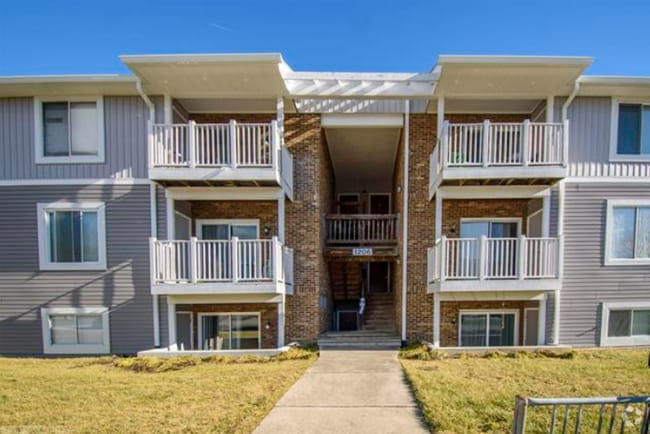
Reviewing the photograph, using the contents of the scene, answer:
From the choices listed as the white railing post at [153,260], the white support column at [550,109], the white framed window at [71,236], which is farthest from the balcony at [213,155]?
the white support column at [550,109]

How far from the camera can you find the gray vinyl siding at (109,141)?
335 inches

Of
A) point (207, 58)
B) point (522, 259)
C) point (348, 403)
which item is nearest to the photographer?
point (348, 403)

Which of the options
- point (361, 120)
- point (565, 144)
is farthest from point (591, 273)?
point (361, 120)

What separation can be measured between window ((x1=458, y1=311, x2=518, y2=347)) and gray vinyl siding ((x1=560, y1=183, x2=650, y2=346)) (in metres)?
1.21

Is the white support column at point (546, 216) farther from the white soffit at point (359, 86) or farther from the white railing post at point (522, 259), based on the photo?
the white soffit at point (359, 86)

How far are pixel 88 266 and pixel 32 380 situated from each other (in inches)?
Answer: 114

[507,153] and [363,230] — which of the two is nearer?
[507,153]

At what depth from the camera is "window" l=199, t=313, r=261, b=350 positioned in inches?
375

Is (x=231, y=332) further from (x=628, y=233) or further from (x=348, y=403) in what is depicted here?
(x=628, y=233)

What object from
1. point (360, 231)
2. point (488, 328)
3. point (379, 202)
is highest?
point (379, 202)

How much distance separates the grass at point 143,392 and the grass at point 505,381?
2539 millimetres

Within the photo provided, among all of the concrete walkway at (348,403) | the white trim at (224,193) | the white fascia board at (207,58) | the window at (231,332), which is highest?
the white fascia board at (207,58)

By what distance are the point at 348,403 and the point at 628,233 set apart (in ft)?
29.1

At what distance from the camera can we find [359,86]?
Answer: 8.79 metres
